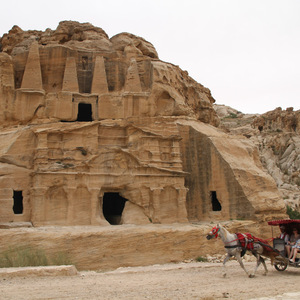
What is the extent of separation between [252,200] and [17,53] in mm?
21354

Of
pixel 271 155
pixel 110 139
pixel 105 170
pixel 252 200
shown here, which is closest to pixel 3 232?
pixel 105 170

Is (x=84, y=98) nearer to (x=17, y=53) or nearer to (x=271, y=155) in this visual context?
(x=17, y=53)

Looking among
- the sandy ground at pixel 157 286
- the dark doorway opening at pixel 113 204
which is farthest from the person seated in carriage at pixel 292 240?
the dark doorway opening at pixel 113 204

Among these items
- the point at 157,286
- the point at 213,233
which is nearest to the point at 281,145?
the point at 213,233

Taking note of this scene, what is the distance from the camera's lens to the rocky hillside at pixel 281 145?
159 ft

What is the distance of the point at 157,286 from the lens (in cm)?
1299

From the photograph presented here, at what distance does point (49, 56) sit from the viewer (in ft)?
107

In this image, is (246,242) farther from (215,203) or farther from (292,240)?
(215,203)

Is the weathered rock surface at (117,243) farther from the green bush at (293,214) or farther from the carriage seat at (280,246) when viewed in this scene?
the green bush at (293,214)

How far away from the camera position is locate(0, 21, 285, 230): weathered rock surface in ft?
86.9

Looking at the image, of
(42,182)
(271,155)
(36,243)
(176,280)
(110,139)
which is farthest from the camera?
(271,155)

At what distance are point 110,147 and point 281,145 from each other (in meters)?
35.4

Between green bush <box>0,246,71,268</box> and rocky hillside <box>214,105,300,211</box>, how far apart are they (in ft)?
92.9

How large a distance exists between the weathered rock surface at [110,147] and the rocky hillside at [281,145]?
1485cm
